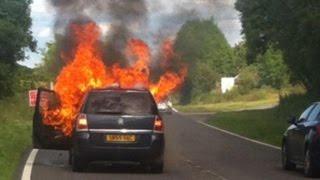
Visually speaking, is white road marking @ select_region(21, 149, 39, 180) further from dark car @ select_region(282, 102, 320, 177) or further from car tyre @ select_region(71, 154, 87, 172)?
dark car @ select_region(282, 102, 320, 177)

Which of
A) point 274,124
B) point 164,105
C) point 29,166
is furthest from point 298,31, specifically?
Answer: point 29,166

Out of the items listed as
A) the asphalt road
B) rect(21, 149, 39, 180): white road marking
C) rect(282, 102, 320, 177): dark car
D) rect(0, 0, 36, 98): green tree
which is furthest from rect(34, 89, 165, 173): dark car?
rect(0, 0, 36, 98): green tree

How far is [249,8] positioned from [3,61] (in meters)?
15.9

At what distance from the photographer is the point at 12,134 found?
30.6 meters

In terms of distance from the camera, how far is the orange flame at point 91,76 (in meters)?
19.2

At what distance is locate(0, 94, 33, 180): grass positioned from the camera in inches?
730

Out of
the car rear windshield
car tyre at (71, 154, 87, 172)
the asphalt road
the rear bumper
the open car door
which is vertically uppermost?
the car rear windshield

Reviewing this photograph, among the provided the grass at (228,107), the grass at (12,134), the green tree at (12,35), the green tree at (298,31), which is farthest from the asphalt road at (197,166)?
the grass at (228,107)

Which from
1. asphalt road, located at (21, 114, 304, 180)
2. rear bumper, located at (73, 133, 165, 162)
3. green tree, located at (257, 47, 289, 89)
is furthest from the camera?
green tree, located at (257, 47, 289, 89)

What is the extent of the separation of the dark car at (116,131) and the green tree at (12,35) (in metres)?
25.7

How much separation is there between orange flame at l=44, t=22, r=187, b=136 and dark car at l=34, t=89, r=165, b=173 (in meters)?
1.86

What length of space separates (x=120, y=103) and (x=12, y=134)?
14.4 metres

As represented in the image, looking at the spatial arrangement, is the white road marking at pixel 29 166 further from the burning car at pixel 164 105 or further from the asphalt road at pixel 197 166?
the burning car at pixel 164 105

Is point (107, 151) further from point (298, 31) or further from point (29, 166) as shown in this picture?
point (298, 31)
